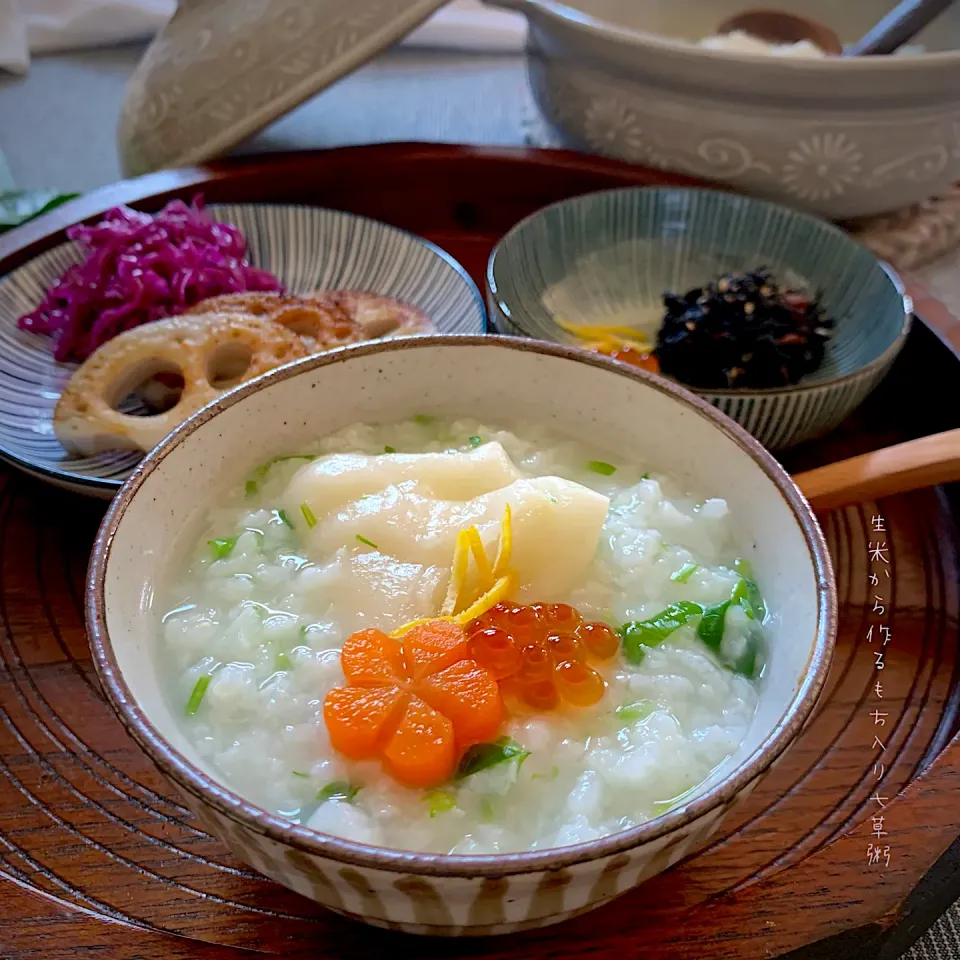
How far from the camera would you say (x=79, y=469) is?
166cm

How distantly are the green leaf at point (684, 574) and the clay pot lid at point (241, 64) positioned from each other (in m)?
1.66

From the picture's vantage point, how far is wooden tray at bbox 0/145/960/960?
1.05m

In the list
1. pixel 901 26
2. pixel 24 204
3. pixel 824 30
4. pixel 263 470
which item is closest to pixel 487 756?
pixel 263 470

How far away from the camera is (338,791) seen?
0.98 metres

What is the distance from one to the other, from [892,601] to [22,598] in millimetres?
1465

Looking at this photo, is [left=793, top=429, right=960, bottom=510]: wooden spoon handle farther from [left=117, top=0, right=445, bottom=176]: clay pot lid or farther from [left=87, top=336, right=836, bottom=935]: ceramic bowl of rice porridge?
[left=117, top=0, right=445, bottom=176]: clay pot lid

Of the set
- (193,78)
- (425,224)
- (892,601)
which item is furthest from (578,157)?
(892,601)

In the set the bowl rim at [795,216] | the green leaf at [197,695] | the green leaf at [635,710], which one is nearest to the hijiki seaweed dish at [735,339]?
the bowl rim at [795,216]

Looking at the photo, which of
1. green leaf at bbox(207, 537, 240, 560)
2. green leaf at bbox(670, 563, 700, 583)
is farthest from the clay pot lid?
green leaf at bbox(670, 563, 700, 583)

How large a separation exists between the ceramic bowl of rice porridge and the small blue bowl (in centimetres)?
59

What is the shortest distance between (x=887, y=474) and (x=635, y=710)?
70cm

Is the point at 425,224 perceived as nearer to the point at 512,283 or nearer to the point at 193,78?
the point at 512,283

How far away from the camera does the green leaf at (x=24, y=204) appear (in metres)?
2.24

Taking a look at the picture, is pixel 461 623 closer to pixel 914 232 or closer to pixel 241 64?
pixel 241 64
